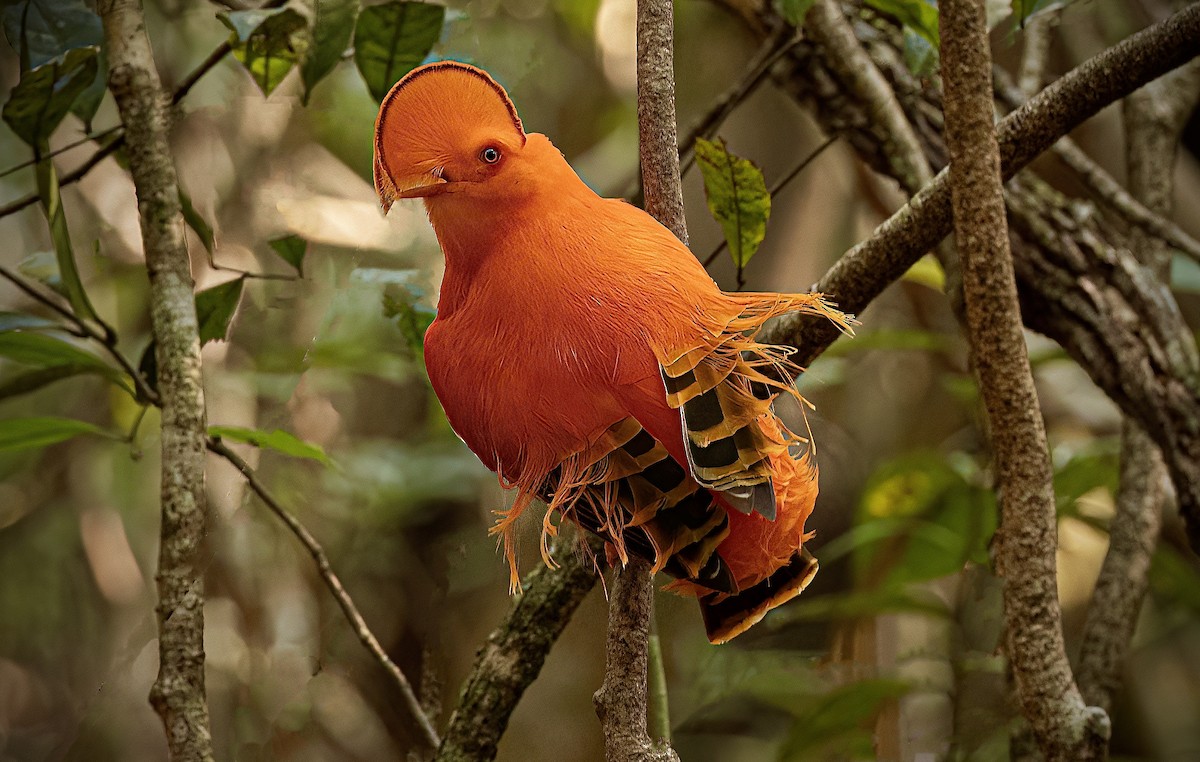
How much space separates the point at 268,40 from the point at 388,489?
0.51 m

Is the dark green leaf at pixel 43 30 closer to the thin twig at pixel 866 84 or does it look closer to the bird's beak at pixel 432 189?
the bird's beak at pixel 432 189

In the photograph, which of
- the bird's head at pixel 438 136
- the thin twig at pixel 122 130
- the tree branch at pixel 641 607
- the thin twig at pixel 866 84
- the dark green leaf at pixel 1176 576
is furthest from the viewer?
the dark green leaf at pixel 1176 576

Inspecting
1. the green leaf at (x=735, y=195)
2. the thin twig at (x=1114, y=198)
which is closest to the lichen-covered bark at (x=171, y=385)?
the green leaf at (x=735, y=195)

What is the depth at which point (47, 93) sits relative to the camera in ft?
2.60

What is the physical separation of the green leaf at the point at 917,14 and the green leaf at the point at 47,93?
66 centimetres

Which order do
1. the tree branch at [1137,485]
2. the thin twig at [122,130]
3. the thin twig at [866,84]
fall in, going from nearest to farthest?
the thin twig at [122,130]
the thin twig at [866,84]
the tree branch at [1137,485]

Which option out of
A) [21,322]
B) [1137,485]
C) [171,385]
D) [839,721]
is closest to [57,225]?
[21,322]

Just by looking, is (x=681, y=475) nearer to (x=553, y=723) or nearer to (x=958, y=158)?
(x=958, y=158)

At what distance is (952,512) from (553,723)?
0.72 meters

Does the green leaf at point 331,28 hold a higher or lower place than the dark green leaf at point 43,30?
lower

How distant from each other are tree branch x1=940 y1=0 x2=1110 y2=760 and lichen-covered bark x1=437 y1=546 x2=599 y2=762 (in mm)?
318

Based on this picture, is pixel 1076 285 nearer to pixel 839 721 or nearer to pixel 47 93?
pixel 839 721

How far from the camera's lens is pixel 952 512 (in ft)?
4.34

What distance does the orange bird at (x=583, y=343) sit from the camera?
46 cm
